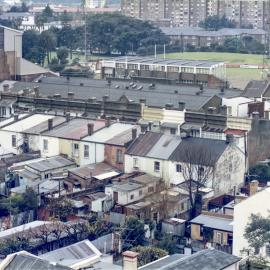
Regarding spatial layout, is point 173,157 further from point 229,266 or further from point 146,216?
point 229,266

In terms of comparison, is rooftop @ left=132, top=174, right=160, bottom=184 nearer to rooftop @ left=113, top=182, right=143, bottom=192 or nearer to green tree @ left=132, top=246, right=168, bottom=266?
rooftop @ left=113, top=182, right=143, bottom=192

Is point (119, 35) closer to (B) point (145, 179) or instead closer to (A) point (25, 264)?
(B) point (145, 179)

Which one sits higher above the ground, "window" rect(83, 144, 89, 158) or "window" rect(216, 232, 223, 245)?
"window" rect(83, 144, 89, 158)

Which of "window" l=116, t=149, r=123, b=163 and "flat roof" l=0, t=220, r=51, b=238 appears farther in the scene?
"window" l=116, t=149, r=123, b=163

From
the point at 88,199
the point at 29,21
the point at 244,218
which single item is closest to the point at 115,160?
the point at 88,199

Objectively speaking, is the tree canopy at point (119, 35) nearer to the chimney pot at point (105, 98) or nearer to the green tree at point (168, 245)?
the chimney pot at point (105, 98)

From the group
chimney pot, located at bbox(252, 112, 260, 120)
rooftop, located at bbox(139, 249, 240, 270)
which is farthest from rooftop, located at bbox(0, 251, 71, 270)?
chimney pot, located at bbox(252, 112, 260, 120)

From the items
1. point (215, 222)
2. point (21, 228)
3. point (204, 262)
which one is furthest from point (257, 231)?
point (21, 228)
